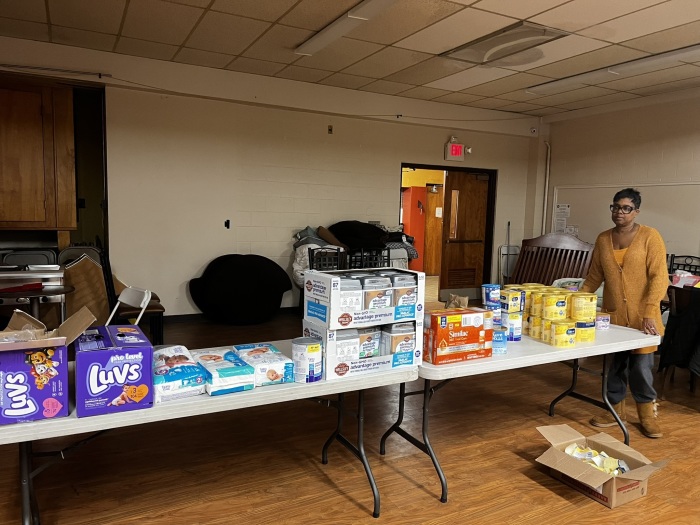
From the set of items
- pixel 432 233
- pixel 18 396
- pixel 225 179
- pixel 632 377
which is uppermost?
pixel 225 179

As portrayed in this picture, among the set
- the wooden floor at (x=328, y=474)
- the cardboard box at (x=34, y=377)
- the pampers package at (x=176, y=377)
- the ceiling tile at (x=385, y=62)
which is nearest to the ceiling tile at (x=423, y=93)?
the ceiling tile at (x=385, y=62)

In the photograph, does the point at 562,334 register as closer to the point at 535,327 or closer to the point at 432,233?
the point at 535,327

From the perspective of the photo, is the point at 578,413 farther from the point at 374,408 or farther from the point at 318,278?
the point at 318,278

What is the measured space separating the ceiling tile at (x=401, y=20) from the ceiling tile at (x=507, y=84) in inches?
A: 77.0

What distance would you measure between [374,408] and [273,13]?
3.27 meters

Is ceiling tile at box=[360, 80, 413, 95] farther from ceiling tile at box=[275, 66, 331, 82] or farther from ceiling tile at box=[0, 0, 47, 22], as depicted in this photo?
ceiling tile at box=[0, 0, 47, 22]

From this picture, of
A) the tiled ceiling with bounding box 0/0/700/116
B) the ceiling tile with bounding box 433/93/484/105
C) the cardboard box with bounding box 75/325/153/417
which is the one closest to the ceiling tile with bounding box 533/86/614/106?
A: the tiled ceiling with bounding box 0/0/700/116

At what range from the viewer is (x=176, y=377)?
1.95m

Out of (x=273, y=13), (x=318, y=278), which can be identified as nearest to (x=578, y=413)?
(x=318, y=278)

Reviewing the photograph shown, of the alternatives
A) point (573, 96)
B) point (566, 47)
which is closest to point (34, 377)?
point (566, 47)

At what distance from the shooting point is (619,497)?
8.42ft

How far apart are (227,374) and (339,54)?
425cm

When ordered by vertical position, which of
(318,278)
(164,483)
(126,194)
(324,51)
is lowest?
(164,483)

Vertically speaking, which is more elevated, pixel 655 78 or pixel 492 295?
pixel 655 78
